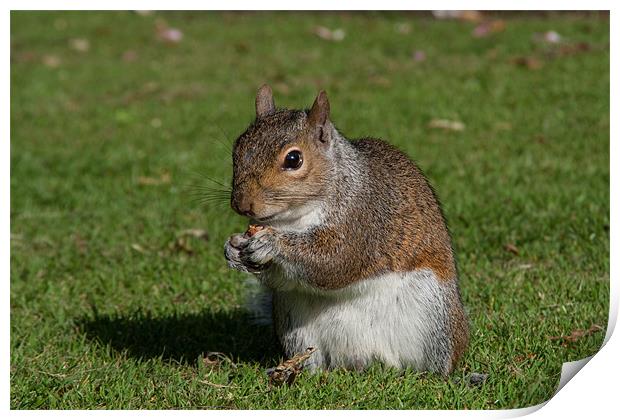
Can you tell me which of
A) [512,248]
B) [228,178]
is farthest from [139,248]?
[512,248]

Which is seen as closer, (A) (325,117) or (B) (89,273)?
(A) (325,117)

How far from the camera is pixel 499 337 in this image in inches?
156

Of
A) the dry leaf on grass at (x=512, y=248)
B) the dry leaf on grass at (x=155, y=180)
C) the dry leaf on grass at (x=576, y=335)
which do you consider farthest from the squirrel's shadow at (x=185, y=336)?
the dry leaf on grass at (x=155, y=180)

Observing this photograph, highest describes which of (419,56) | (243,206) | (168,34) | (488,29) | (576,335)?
(488,29)

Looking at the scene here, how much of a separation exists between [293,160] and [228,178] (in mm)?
3454

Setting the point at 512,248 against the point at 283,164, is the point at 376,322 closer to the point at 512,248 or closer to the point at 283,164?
the point at 283,164

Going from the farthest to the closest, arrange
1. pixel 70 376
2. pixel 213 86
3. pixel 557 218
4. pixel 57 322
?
pixel 213 86 → pixel 557 218 → pixel 57 322 → pixel 70 376

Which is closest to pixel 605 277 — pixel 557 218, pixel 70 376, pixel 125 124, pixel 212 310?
pixel 557 218

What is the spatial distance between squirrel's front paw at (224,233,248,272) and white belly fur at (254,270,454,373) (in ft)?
0.56

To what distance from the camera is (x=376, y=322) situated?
3549 millimetres

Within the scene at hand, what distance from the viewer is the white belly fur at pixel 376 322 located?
3523mm
